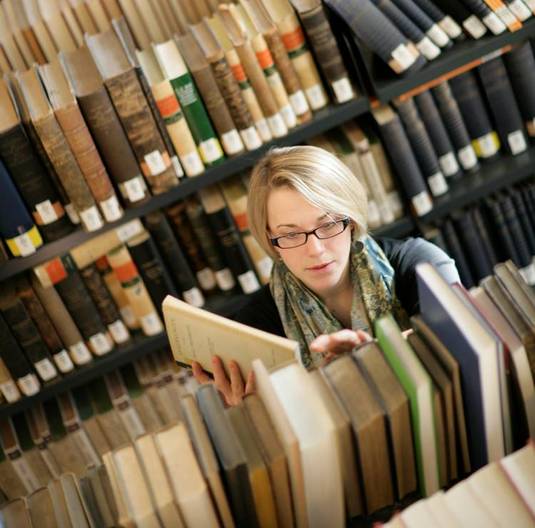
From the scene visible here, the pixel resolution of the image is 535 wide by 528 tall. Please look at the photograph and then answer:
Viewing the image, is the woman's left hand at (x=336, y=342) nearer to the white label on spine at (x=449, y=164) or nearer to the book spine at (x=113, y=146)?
the book spine at (x=113, y=146)

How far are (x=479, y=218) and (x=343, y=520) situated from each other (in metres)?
1.74

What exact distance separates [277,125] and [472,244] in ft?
2.84

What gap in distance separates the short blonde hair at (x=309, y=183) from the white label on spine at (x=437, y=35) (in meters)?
0.78

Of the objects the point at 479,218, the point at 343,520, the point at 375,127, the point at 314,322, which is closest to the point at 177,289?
→ the point at 314,322

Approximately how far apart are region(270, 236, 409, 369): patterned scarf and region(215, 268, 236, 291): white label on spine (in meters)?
0.53

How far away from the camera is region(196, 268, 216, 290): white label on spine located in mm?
2475

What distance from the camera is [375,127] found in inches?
95.6

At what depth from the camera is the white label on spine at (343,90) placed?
7.40 feet

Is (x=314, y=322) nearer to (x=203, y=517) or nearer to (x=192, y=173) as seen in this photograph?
(x=192, y=173)

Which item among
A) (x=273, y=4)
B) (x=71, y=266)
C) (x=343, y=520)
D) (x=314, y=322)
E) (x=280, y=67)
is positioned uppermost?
(x=273, y=4)

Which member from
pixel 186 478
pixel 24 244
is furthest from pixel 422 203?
pixel 186 478

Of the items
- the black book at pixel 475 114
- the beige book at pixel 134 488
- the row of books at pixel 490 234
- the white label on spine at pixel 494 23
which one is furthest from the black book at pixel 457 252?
the beige book at pixel 134 488

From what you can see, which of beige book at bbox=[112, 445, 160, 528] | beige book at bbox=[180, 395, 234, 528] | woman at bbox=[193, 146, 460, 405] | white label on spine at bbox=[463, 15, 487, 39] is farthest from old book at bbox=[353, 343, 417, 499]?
white label on spine at bbox=[463, 15, 487, 39]

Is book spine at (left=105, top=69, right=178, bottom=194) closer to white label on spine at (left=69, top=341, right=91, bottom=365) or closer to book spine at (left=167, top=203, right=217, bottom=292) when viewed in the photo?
book spine at (left=167, top=203, right=217, bottom=292)
